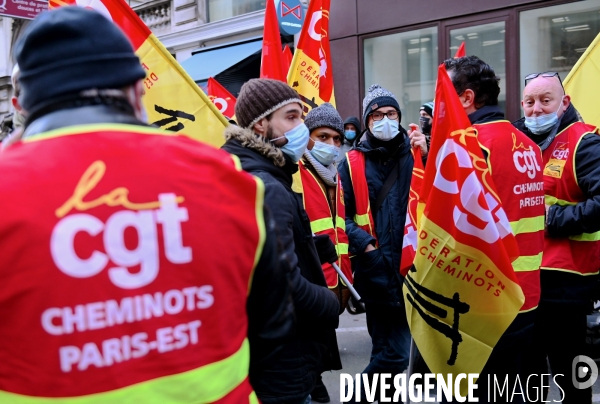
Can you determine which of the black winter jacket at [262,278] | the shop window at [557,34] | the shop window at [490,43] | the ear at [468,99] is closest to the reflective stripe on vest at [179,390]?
the black winter jacket at [262,278]

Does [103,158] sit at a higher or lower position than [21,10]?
lower

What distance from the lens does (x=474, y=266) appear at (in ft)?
8.97

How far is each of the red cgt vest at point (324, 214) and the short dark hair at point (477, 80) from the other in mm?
1189

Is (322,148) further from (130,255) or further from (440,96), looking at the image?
(130,255)

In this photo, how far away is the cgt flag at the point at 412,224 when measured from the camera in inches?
135

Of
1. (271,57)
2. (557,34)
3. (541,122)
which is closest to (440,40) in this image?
(557,34)

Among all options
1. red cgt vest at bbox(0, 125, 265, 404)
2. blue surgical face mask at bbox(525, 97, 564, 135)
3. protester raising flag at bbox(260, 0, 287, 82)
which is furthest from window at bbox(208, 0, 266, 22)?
red cgt vest at bbox(0, 125, 265, 404)

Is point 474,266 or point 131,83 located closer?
point 131,83

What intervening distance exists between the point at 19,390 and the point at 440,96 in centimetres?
231

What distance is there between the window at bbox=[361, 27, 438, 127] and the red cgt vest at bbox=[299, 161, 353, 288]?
7.48 metres

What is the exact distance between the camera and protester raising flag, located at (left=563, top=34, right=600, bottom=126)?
187 inches

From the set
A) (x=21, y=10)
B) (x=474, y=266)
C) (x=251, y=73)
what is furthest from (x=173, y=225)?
(x=251, y=73)

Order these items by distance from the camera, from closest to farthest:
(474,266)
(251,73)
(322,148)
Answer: (474,266) < (322,148) < (251,73)

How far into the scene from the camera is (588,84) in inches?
188
